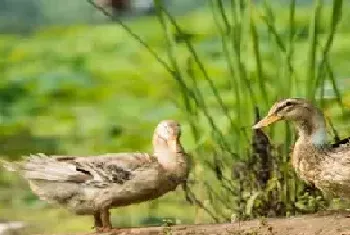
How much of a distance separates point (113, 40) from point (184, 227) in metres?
0.61

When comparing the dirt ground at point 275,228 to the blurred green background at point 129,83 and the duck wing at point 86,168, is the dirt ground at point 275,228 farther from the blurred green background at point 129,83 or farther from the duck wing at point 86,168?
the blurred green background at point 129,83

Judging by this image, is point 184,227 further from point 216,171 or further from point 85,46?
point 85,46

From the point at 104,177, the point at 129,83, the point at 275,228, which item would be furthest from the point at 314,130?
the point at 129,83

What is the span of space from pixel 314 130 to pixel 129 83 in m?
0.63

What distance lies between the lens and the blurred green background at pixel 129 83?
2748 mm

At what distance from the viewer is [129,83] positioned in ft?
9.30

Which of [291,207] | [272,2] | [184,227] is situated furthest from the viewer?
[272,2]

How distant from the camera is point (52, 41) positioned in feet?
9.32

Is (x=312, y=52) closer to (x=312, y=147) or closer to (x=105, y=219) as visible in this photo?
(x=312, y=147)

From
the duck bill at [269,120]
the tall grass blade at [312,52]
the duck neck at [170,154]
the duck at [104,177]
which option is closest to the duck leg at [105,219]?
the duck at [104,177]

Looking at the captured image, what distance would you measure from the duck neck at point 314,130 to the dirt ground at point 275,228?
17 centimetres

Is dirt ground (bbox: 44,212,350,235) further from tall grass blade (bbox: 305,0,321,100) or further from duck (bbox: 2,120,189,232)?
tall grass blade (bbox: 305,0,321,100)

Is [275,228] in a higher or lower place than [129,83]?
lower

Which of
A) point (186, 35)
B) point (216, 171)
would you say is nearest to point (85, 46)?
point (186, 35)
